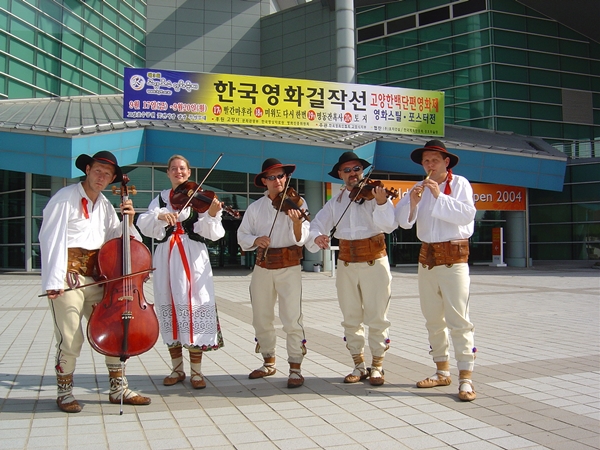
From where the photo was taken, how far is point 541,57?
87.6ft

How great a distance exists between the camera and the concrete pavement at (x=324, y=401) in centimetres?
356

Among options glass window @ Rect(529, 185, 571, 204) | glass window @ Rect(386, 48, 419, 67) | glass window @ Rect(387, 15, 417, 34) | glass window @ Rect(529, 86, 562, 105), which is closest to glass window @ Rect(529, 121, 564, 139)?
glass window @ Rect(529, 86, 562, 105)

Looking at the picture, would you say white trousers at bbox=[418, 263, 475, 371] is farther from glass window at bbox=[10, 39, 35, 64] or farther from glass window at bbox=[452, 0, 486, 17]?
glass window at bbox=[452, 0, 486, 17]

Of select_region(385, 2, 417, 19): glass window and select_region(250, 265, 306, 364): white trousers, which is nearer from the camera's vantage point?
select_region(250, 265, 306, 364): white trousers

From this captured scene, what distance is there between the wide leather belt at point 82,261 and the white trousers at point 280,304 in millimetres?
1469

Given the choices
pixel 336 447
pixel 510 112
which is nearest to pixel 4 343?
pixel 336 447

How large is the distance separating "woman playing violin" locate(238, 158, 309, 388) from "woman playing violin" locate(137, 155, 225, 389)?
43cm

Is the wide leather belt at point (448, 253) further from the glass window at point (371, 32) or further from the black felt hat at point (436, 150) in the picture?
the glass window at point (371, 32)

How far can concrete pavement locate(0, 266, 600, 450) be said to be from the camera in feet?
11.7

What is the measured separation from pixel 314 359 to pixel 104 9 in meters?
24.2

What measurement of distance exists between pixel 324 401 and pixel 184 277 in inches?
61.1

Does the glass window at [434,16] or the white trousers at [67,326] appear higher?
the glass window at [434,16]

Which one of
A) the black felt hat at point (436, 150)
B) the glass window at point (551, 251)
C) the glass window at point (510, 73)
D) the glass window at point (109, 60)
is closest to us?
the black felt hat at point (436, 150)

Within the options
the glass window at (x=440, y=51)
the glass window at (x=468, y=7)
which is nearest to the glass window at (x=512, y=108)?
the glass window at (x=440, y=51)
